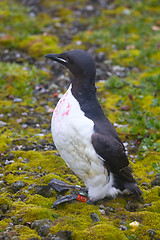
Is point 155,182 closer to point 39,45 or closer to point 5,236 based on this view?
point 5,236

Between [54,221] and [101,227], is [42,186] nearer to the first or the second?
[54,221]

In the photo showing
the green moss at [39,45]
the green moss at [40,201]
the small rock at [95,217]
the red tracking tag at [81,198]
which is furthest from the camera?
the green moss at [39,45]

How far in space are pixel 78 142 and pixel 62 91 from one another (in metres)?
4.64

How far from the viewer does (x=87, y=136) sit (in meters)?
5.15

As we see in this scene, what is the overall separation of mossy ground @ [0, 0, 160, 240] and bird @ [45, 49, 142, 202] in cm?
41

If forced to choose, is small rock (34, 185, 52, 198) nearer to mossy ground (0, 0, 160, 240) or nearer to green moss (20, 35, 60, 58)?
mossy ground (0, 0, 160, 240)

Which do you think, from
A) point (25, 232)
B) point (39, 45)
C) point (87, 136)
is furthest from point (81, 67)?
point (39, 45)

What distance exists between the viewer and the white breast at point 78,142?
514cm

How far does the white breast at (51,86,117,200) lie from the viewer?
16.9 feet

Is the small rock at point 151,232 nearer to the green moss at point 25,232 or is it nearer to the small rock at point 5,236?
the green moss at point 25,232

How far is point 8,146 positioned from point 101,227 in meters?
2.87

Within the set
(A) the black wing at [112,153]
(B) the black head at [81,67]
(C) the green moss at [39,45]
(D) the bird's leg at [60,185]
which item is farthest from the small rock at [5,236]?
(C) the green moss at [39,45]

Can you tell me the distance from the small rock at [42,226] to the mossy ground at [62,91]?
0.26 feet

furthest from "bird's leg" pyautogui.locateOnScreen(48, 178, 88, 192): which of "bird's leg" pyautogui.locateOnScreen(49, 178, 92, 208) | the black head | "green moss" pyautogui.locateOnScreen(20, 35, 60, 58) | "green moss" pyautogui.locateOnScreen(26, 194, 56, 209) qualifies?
"green moss" pyautogui.locateOnScreen(20, 35, 60, 58)
